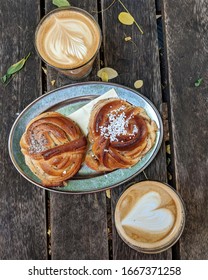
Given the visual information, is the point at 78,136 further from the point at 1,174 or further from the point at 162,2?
the point at 162,2

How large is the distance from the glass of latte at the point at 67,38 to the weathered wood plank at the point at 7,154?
10cm

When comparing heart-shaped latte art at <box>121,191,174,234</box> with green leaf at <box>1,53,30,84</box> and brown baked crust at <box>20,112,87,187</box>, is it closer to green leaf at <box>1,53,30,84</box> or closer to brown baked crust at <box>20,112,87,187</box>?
brown baked crust at <box>20,112,87,187</box>

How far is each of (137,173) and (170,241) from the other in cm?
22

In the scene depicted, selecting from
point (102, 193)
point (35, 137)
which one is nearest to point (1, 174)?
point (35, 137)

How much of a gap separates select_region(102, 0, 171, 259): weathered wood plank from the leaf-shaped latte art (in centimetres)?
10

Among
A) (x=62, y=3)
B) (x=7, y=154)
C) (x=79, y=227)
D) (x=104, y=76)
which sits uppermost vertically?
(x=62, y=3)

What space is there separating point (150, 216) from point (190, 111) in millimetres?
342

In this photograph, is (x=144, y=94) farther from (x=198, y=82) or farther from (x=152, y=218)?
(x=152, y=218)

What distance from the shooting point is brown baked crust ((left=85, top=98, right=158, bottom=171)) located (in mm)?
1382

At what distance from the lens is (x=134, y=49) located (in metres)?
1.51

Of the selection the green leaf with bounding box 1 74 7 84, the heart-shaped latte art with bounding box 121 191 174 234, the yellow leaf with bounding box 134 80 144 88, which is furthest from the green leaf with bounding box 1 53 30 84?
the heart-shaped latte art with bounding box 121 191 174 234

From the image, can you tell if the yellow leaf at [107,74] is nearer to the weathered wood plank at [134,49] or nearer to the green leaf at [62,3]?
the weathered wood plank at [134,49]

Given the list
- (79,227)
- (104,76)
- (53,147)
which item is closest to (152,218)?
(79,227)

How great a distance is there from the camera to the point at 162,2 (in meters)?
1.52
